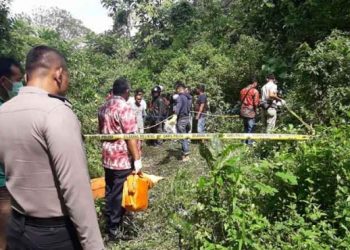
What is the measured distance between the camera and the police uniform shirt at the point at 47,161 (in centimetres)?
215

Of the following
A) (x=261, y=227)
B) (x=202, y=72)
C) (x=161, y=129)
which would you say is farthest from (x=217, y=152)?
(x=202, y=72)

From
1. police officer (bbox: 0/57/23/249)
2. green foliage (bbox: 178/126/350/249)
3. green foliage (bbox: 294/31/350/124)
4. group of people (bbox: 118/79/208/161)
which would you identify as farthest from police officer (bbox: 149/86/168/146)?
green foliage (bbox: 178/126/350/249)

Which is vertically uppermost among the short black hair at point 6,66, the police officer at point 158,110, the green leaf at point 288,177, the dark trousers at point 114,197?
the short black hair at point 6,66

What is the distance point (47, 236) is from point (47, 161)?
0.38 metres

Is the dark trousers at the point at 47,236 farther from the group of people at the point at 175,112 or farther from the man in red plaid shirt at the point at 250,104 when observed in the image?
the man in red plaid shirt at the point at 250,104

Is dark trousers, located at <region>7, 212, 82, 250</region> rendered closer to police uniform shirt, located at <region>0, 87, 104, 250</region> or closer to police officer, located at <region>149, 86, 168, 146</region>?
police uniform shirt, located at <region>0, 87, 104, 250</region>

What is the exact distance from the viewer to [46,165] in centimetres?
222

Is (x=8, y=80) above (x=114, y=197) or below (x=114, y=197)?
above

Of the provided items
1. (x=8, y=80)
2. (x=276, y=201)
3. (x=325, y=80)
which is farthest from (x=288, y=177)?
(x=325, y=80)

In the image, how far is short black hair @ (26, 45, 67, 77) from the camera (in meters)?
2.35

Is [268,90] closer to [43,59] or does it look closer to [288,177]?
[288,177]

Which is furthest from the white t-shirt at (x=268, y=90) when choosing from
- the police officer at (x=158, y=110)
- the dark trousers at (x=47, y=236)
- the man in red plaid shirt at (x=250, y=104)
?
the dark trousers at (x=47, y=236)

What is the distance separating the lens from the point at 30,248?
2.30m

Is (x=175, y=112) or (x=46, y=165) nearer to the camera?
Result: (x=46, y=165)
